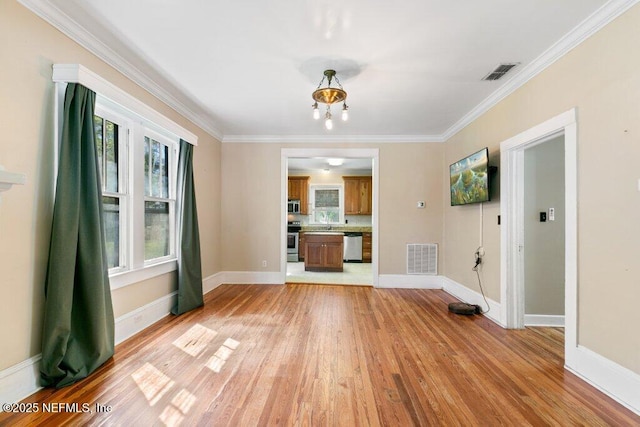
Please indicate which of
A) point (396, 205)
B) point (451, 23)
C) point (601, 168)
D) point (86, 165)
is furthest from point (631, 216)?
point (86, 165)

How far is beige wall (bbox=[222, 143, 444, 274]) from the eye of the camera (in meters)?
5.20

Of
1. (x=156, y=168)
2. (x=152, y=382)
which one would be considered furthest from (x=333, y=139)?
(x=152, y=382)

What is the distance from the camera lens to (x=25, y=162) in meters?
1.96

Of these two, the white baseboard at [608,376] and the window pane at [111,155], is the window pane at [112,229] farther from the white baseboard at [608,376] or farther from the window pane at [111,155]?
the white baseboard at [608,376]

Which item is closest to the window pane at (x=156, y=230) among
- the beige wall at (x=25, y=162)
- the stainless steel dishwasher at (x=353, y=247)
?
the beige wall at (x=25, y=162)

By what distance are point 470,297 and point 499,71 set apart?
9.48 feet

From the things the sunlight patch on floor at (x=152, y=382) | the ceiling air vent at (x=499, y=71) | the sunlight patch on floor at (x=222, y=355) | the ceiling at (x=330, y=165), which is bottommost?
the sunlight patch on floor at (x=222, y=355)

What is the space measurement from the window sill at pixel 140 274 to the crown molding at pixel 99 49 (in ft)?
6.42

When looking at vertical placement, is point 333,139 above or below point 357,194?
above

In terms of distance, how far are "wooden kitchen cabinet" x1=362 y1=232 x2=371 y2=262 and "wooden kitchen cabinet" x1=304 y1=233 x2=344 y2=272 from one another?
1477 millimetres

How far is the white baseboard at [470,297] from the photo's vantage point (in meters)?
3.47

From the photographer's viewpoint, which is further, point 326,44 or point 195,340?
point 195,340

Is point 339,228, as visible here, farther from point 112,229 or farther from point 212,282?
point 112,229

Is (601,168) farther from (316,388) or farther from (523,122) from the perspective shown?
→ (316,388)
